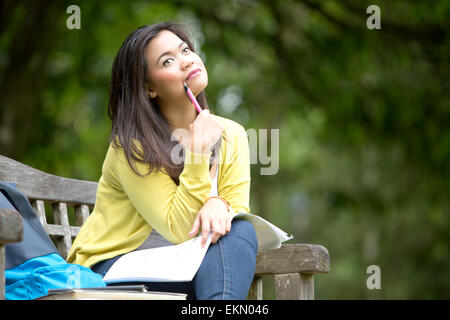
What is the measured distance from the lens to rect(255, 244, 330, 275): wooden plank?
2.35m

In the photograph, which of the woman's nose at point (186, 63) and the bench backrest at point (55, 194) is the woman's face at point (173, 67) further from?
the bench backrest at point (55, 194)

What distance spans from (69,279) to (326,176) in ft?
38.5

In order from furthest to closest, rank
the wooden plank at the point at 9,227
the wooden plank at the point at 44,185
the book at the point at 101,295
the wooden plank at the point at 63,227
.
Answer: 1. the wooden plank at the point at 63,227
2. the wooden plank at the point at 44,185
3. the book at the point at 101,295
4. the wooden plank at the point at 9,227

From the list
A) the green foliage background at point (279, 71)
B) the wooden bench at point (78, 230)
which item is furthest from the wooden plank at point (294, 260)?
the green foliage background at point (279, 71)

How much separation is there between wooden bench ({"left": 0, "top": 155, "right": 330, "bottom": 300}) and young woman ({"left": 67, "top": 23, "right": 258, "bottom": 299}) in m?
0.21

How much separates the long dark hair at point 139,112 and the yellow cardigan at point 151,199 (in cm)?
4

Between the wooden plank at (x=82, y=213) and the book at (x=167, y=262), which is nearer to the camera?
the book at (x=167, y=262)

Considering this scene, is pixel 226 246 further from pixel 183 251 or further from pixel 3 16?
pixel 3 16

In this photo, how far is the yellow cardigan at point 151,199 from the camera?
2.29 m

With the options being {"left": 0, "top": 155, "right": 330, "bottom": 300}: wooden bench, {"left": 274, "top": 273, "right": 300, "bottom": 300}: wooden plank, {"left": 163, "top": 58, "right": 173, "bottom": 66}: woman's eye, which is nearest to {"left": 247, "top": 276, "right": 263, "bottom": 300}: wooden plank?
{"left": 0, "top": 155, "right": 330, "bottom": 300}: wooden bench

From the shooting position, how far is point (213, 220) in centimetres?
219

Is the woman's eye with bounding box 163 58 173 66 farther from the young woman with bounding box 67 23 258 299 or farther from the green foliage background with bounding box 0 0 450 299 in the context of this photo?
the green foliage background with bounding box 0 0 450 299

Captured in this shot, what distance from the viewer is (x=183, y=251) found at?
7.18 feet
